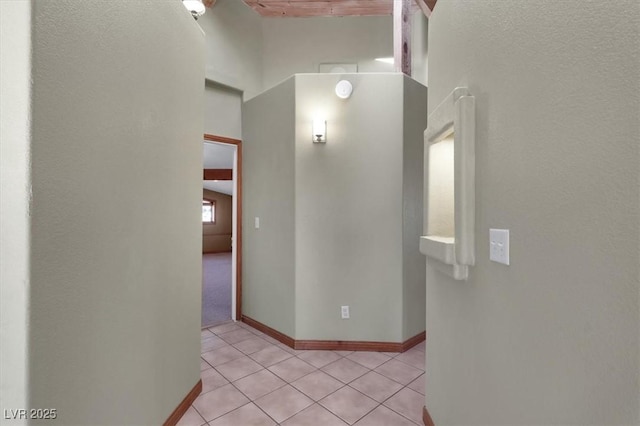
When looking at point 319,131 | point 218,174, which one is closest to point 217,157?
point 218,174

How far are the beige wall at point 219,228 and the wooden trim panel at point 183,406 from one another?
856cm

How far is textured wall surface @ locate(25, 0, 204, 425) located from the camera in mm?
968

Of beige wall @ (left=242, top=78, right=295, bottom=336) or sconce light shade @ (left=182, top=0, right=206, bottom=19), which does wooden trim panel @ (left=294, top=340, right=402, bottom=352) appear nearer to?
beige wall @ (left=242, top=78, right=295, bottom=336)

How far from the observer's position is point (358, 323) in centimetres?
288

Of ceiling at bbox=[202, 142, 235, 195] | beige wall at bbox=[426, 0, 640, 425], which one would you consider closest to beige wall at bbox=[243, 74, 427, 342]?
beige wall at bbox=[426, 0, 640, 425]

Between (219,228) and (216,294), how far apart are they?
19.9ft

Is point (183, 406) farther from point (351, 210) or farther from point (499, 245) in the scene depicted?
point (499, 245)

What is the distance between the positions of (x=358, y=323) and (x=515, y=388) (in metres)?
1.94

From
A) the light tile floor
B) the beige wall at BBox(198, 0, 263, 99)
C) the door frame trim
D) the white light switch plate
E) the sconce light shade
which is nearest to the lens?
the white light switch plate

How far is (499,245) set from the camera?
1.10m

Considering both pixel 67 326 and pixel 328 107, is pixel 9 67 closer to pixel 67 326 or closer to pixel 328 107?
pixel 67 326

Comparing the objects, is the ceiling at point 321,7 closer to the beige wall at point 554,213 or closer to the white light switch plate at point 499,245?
the beige wall at point 554,213

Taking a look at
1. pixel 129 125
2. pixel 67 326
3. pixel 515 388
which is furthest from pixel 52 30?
pixel 515 388

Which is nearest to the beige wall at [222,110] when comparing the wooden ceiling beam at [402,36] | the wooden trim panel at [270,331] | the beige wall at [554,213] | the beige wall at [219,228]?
the wooden ceiling beam at [402,36]
